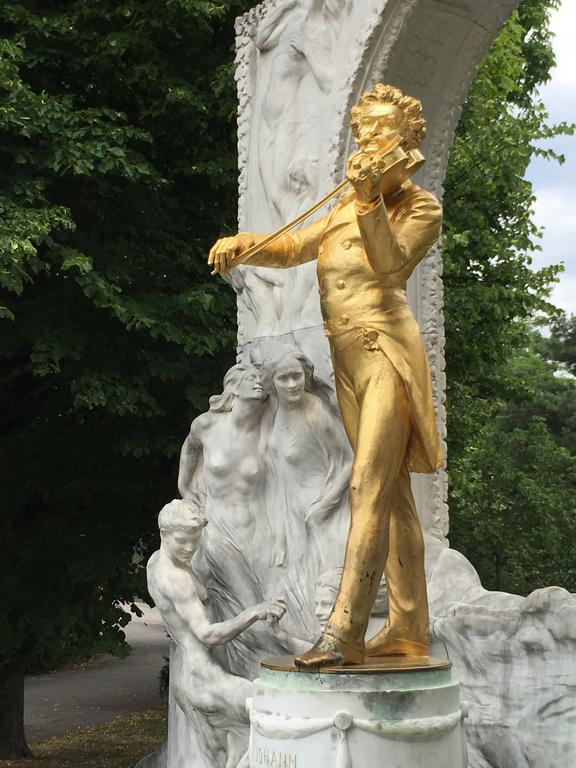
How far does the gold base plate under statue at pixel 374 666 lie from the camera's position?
4500 millimetres

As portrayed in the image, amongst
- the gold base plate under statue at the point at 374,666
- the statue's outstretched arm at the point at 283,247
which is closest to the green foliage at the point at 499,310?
the statue's outstretched arm at the point at 283,247

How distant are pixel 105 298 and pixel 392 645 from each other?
489cm

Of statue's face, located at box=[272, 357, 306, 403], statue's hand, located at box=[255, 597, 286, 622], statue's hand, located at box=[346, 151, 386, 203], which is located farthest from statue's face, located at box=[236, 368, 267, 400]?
statue's hand, located at box=[346, 151, 386, 203]

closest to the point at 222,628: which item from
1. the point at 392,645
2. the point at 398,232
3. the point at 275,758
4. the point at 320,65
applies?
the point at 392,645

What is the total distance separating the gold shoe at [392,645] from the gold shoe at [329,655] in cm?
34

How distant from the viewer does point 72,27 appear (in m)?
Result: 10.0

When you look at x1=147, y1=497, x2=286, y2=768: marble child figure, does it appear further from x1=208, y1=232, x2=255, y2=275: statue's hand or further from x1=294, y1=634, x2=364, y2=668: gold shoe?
x1=294, y1=634, x2=364, y2=668: gold shoe

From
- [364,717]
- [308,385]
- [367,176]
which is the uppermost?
[367,176]

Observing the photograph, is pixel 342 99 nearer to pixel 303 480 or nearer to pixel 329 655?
pixel 303 480

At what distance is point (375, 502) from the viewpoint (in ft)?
15.4

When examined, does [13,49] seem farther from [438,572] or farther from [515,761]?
[515,761]

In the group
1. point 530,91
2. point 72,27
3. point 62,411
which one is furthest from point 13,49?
point 530,91

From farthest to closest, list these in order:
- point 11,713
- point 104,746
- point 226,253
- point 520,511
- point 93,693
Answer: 1. point 93,693
2. point 520,511
3. point 104,746
4. point 11,713
5. point 226,253

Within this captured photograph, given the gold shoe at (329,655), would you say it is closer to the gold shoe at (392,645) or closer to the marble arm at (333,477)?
the gold shoe at (392,645)
